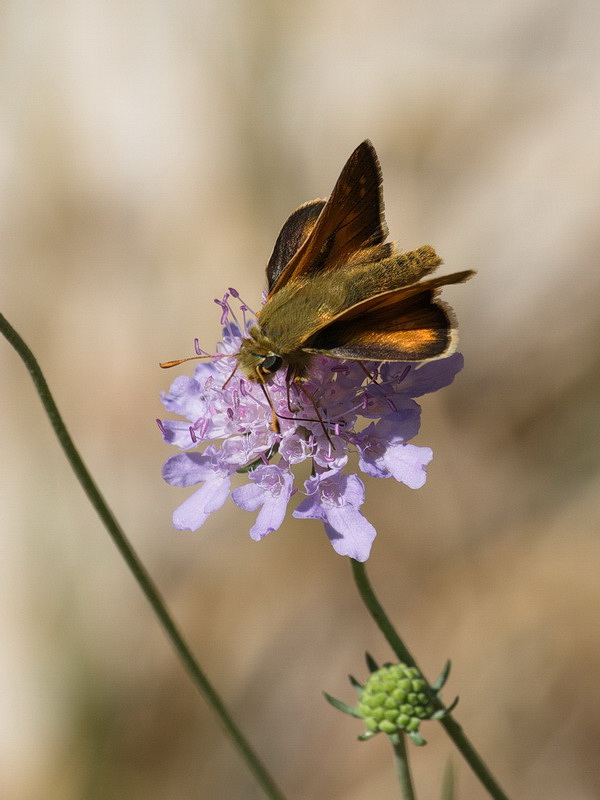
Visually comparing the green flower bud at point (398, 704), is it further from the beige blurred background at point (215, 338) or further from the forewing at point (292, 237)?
the beige blurred background at point (215, 338)

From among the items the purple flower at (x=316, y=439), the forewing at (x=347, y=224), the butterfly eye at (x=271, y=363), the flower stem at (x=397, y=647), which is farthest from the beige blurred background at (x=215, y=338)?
the butterfly eye at (x=271, y=363)

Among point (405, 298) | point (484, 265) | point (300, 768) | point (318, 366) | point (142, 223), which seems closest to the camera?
A: point (405, 298)

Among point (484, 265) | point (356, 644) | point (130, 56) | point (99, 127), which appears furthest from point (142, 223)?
point (356, 644)

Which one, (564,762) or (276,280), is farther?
(564,762)

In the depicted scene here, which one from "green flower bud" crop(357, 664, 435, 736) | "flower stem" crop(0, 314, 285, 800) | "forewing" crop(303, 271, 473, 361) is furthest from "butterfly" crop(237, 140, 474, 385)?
"green flower bud" crop(357, 664, 435, 736)

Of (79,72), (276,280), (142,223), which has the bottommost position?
(276,280)

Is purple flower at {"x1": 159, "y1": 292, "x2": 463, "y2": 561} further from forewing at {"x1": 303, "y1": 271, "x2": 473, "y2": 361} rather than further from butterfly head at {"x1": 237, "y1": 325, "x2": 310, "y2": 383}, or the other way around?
forewing at {"x1": 303, "y1": 271, "x2": 473, "y2": 361}

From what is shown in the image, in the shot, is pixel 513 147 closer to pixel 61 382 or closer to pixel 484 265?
pixel 484 265
